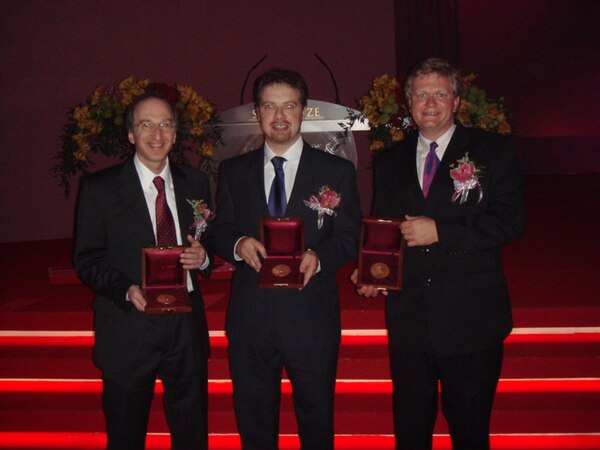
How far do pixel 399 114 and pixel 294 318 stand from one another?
2159 millimetres

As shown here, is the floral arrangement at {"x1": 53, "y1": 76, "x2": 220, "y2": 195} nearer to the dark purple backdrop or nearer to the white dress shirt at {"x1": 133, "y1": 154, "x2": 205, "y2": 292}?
the white dress shirt at {"x1": 133, "y1": 154, "x2": 205, "y2": 292}

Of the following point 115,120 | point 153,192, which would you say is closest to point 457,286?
point 153,192

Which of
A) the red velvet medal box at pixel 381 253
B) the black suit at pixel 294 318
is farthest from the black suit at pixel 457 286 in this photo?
the black suit at pixel 294 318

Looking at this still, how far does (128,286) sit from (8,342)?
6.18 feet

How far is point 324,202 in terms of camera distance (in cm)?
212

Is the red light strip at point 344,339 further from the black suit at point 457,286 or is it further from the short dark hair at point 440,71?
the short dark hair at point 440,71

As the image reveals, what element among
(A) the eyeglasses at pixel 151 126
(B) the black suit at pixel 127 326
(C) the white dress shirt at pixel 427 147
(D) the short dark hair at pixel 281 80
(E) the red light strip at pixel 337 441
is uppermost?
(D) the short dark hair at pixel 281 80

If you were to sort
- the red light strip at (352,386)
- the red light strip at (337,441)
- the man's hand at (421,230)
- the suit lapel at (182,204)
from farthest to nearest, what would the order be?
the red light strip at (352,386), the red light strip at (337,441), the suit lapel at (182,204), the man's hand at (421,230)

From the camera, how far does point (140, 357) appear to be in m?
2.13

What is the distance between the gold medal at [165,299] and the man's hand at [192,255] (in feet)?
0.36

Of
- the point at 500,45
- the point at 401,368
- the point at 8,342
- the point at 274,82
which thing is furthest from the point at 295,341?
the point at 500,45

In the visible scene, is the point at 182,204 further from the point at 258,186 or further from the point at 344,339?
the point at 344,339

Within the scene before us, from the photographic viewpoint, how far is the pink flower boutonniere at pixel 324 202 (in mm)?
2115

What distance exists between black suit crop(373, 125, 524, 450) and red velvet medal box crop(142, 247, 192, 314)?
30.5 inches
